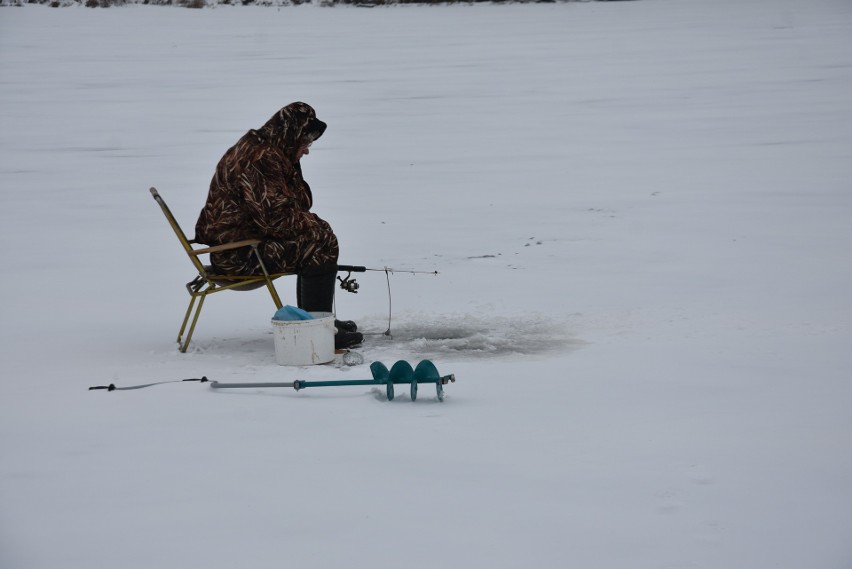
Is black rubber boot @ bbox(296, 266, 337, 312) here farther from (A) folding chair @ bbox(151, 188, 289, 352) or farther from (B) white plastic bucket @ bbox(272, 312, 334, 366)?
(B) white plastic bucket @ bbox(272, 312, 334, 366)

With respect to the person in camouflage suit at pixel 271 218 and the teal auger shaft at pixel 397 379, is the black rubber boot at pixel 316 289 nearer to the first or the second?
the person in camouflage suit at pixel 271 218

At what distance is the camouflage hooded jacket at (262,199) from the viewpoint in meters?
5.65

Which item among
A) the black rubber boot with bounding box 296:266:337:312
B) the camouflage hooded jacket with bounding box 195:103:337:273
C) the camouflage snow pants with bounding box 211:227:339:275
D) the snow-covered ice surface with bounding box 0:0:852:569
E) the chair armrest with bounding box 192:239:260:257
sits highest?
the camouflage hooded jacket with bounding box 195:103:337:273

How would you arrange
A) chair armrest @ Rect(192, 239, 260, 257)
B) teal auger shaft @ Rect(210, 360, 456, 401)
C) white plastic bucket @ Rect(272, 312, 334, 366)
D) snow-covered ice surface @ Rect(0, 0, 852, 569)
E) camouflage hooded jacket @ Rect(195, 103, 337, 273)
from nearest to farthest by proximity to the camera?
snow-covered ice surface @ Rect(0, 0, 852, 569), teal auger shaft @ Rect(210, 360, 456, 401), white plastic bucket @ Rect(272, 312, 334, 366), chair armrest @ Rect(192, 239, 260, 257), camouflage hooded jacket @ Rect(195, 103, 337, 273)

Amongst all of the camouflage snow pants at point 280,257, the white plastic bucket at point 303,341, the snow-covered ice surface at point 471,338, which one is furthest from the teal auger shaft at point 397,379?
the camouflage snow pants at point 280,257

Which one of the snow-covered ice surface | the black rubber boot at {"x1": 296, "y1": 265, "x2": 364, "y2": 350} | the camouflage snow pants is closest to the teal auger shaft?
the snow-covered ice surface

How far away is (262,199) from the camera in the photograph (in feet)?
18.5

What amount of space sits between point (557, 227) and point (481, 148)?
11.7ft

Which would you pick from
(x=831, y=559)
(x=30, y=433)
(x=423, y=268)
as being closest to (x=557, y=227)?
(x=423, y=268)

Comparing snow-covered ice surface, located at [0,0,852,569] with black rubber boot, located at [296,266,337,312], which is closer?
snow-covered ice surface, located at [0,0,852,569]

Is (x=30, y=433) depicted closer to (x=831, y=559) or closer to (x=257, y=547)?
(x=257, y=547)

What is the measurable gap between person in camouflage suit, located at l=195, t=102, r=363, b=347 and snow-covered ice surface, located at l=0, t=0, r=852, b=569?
0.41m

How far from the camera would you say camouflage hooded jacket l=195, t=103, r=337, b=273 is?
5.65m

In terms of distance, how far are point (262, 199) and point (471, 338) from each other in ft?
3.84
